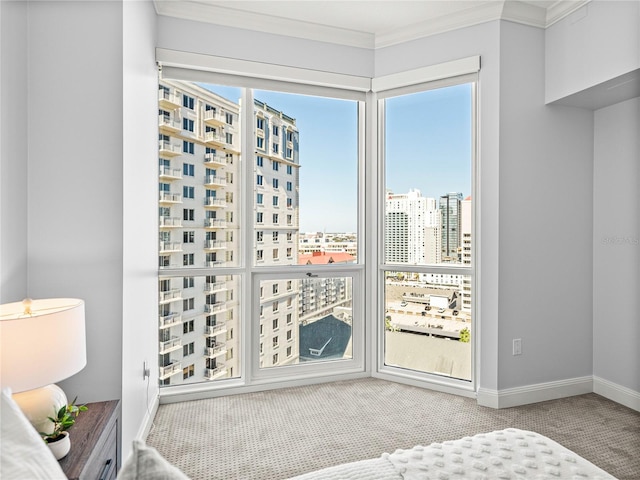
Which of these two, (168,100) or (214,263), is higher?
(168,100)

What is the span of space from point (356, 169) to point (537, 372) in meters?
2.01

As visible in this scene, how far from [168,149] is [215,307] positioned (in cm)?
116

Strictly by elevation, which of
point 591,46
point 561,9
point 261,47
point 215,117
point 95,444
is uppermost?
point 561,9

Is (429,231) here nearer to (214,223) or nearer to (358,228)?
(358,228)

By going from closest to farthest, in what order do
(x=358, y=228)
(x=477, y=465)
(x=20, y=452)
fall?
1. (x=20, y=452)
2. (x=477, y=465)
3. (x=358, y=228)

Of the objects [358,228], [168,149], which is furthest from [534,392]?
[168,149]

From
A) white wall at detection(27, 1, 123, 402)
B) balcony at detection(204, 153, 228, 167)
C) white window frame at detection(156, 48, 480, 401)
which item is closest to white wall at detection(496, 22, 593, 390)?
white window frame at detection(156, 48, 480, 401)

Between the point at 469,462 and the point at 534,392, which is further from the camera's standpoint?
the point at 534,392

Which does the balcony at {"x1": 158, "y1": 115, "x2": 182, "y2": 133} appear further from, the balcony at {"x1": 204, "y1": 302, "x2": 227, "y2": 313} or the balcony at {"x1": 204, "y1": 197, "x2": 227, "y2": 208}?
the balcony at {"x1": 204, "y1": 302, "x2": 227, "y2": 313}

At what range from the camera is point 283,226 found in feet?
10.9

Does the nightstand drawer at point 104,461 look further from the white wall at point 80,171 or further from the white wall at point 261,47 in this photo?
the white wall at point 261,47

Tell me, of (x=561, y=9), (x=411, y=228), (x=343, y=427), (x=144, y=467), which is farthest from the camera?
(x=411, y=228)

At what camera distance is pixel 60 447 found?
133 centimetres

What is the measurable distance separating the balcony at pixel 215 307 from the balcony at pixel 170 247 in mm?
454
